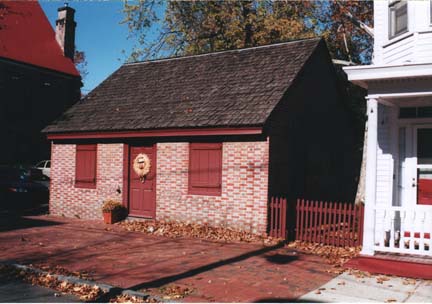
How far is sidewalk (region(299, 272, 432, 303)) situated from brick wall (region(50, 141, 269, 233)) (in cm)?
427

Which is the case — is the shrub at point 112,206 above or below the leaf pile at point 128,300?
above

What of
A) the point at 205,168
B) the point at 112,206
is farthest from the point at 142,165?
the point at 205,168

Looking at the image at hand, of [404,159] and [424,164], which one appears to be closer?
[424,164]

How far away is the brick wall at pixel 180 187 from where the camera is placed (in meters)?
12.1

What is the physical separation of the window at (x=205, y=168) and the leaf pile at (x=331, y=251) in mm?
2844

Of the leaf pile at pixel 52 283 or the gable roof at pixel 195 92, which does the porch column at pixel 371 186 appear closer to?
the gable roof at pixel 195 92

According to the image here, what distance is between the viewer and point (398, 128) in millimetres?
10117

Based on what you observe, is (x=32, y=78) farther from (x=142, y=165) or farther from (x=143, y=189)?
(x=143, y=189)

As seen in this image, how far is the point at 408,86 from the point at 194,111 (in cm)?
665

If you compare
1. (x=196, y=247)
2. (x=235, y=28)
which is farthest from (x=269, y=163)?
(x=235, y=28)

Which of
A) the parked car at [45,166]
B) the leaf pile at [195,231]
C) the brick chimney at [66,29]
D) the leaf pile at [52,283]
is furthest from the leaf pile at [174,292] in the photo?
the brick chimney at [66,29]

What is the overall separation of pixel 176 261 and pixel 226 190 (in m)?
3.81

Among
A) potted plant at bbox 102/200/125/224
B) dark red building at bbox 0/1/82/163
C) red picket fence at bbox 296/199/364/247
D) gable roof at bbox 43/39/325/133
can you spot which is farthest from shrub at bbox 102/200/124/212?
dark red building at bbox 0/1/82/163

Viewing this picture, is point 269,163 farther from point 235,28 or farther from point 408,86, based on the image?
point 235,28
